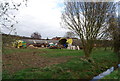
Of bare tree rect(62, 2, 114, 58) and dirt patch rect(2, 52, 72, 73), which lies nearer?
dirt patch rect(2, 52, 72, 73)

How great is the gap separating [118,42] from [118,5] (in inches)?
312

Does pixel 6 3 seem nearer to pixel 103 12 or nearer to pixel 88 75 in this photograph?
pixel 88 75

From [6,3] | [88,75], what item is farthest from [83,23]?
[6,3]

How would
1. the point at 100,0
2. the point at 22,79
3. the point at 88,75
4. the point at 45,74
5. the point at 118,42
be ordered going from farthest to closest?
the point at 118,42, the point at 100,0, the point at 88,75, the point at 45,74, the point at 22,79

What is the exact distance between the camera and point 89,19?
1459 centimetres

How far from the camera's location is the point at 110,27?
14.9 m

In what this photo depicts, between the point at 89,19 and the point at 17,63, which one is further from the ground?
the point at 89,19

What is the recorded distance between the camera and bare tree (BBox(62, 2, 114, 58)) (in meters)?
14.4

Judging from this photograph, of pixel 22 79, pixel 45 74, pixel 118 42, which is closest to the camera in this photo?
pixel 22 79

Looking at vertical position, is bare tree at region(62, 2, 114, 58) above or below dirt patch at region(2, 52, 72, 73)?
above

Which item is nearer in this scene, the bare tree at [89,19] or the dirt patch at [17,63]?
the dirt patch at [17,63]

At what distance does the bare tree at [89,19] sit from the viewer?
14352 mm

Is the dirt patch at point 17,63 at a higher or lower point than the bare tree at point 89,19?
lower

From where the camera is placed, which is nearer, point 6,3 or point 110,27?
point 6,3
